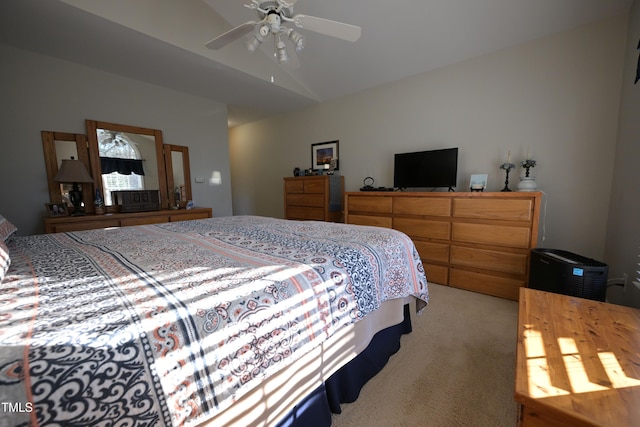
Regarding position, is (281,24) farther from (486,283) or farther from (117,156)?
(486,283)

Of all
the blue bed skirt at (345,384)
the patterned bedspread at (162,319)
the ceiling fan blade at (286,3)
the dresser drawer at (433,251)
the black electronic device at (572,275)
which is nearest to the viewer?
the patterned bedspread at (162,319)

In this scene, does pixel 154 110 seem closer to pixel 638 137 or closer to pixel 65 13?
pixel 65 13

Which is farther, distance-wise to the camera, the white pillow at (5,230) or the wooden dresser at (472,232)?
the wooden dresser at (472,232)

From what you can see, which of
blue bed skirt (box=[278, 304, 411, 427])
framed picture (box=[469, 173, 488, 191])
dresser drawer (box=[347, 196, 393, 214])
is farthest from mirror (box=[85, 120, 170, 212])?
framed picture (box=[469, 173, 488, 191])

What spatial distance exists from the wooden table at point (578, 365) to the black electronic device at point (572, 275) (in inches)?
24.9

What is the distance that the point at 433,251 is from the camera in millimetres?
2922

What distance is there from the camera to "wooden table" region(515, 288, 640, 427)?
28.6 inches

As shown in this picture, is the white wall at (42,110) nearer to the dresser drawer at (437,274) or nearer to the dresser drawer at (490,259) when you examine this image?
the dresser drawer at (437,274)

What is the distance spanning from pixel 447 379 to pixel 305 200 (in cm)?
319

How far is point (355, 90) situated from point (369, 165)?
1.20 metres

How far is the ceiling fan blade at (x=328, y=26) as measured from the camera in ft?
5.76

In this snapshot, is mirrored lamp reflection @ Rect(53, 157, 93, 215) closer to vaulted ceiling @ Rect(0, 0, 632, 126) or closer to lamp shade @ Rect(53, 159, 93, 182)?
lamp shade @ Rect(53, 159, 93, 182)

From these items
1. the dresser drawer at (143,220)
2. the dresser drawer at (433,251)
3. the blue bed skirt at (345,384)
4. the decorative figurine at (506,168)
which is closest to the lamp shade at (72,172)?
the dresser drawer at (143,220)

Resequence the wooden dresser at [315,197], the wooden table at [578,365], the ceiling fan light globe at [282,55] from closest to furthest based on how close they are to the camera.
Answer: the wooden table at [578,365]
the ceiling fan light globe at [282,55]
the wooden dresser at [315,197]
